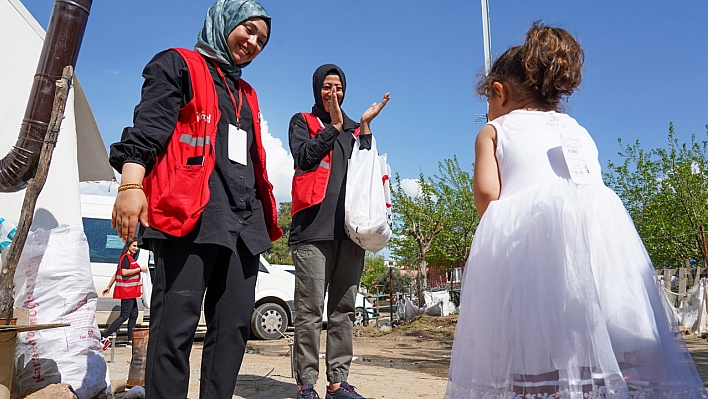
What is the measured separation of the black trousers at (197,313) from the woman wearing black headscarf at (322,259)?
102 centimetres

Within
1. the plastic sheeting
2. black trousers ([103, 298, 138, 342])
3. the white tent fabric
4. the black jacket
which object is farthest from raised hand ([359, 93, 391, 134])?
the plastic sheeting

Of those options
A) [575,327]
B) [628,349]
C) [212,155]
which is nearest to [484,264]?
[575,327]

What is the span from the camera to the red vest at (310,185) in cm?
332

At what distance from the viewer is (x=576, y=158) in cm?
188

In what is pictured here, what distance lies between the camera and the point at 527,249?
1.74 metres

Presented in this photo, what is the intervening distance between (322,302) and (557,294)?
1832mm

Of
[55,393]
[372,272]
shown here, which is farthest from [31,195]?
[372,272]

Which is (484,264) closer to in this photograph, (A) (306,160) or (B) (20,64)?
(A) (306,160)

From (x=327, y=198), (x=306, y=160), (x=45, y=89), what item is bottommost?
(x=327, y=198)

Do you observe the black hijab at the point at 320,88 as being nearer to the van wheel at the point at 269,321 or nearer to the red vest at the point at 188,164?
the red vest at the point at 188,164

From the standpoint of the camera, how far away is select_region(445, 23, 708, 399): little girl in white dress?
1.61 m

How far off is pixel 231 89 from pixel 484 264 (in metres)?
1.31

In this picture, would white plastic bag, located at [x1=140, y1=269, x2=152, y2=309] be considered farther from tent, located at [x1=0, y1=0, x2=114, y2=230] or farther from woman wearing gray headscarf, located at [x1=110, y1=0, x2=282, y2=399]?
woman wearing gray headscarf, located at [x1=110, y1=0, x2=282, y2=399]

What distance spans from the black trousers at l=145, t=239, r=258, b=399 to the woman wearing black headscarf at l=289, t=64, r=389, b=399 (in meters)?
1.02
